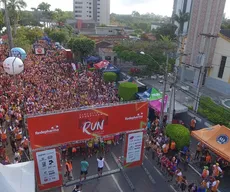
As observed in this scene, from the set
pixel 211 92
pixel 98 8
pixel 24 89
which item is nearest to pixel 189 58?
pixel 211 92

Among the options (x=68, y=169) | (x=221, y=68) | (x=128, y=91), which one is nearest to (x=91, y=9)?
(x=221, y=68)

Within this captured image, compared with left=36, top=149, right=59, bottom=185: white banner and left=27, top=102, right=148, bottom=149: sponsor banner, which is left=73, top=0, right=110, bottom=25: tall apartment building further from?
left=36, top=149, right=59, bottom=185: white banner

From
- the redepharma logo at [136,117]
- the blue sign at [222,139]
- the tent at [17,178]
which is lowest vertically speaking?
the blue sign at [222,139]

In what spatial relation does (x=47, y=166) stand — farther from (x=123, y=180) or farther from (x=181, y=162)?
(x=181, y=162)

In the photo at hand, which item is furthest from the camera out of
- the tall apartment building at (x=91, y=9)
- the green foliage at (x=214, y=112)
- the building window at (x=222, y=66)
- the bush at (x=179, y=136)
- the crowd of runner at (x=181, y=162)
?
the tall apartment building at (x=91, y=9)

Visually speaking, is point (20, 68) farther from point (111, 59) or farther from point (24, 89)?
point (111, 59)

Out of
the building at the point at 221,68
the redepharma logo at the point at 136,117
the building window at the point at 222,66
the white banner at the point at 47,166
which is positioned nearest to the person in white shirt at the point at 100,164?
the white banner at the point at 47,166

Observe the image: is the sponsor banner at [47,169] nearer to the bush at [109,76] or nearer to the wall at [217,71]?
the bush at [109,76]
